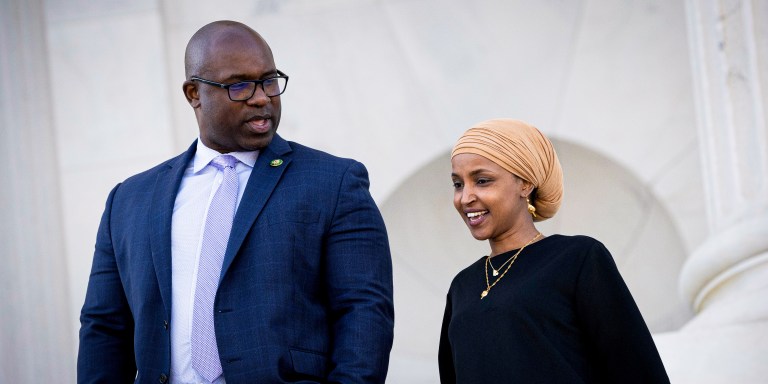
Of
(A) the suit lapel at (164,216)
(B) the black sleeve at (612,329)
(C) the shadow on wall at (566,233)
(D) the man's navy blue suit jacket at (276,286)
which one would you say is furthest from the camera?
(C) the shadow on wall at (566,233)

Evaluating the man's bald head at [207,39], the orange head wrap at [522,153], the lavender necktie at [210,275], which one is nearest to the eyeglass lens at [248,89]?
the man's bald head at [207,39]

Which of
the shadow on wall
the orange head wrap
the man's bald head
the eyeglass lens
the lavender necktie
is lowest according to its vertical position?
the shadow on wall

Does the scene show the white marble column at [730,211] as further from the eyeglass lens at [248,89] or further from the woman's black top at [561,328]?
the eyeglass lens at [248,89]

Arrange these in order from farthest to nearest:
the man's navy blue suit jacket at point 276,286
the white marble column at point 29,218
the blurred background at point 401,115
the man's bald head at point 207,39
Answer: the blurred background at point 401,115 < the white marble column at point 29,218 < the man's bald head at point 207,39 < the man's navy blue suit jacket at point 276,286

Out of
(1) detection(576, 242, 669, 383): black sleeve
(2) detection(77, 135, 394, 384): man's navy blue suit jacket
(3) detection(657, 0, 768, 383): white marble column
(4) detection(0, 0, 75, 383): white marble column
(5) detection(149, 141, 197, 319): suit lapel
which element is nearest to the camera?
(1) detection(576, 242, 669, 383): black sleeve

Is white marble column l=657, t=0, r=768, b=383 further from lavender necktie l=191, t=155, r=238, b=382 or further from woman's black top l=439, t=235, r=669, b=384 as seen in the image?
lavender necktie l=191, t=155, r=238, b=382

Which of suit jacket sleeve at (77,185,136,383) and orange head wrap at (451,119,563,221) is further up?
orange head wrap at (451,119,563,221)

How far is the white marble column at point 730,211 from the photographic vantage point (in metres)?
4.50

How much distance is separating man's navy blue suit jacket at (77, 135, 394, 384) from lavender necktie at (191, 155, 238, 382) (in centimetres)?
5

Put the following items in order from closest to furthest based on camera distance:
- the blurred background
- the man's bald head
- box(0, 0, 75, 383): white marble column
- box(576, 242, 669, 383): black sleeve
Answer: box(576, 242, 669, 383): black sleeve → the man's bald head → box(0, 0, 75, 383): white marble column → the blurred background

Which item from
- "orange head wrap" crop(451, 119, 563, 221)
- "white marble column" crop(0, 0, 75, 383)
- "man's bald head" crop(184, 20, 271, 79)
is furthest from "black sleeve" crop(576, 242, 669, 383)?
"white marble column" crop(0, 0, 75, 383)

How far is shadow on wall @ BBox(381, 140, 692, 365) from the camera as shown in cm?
781

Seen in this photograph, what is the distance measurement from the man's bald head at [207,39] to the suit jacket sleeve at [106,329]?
0.59m

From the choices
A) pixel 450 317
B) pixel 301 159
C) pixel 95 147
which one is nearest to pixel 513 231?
pixel 450 317
